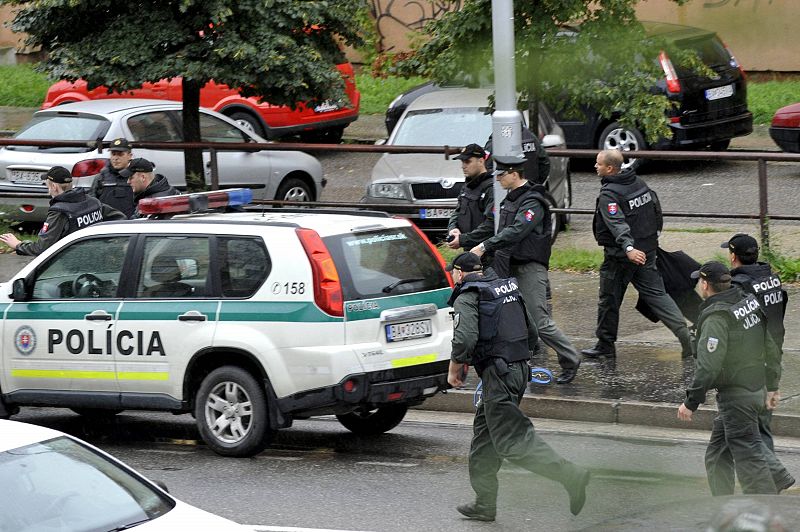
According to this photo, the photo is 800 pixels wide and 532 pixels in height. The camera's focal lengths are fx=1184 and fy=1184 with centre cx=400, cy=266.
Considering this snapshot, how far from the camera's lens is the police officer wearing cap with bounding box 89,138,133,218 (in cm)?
1122

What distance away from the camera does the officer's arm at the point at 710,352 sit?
19.6 feet

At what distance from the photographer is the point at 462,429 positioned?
8.69 metres

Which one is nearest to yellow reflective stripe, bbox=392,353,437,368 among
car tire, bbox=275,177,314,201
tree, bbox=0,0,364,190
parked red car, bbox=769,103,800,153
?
tree, bbox=0,0,364,190

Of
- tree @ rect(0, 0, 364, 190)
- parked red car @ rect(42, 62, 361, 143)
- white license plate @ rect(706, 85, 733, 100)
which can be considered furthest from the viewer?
parked red car @ rect(42, 62, 361, 143)

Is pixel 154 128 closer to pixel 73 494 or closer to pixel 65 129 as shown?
pixel 65 129

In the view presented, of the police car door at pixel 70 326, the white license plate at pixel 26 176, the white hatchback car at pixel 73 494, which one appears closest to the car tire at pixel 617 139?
the white license plate at pixel 26 176

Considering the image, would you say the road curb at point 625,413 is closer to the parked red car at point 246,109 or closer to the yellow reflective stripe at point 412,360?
the yellow reflective stripe at point 412,360

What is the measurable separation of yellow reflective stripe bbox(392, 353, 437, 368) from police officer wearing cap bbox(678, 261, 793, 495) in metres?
2.08

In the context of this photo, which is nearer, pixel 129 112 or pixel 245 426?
pixel 245 426

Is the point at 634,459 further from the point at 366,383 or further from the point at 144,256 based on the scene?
the point at 144,256

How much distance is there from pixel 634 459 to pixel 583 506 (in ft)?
4.18

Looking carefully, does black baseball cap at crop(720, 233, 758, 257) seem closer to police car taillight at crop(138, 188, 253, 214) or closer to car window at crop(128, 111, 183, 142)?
police car taillight at crop(138, 188, 253, 214)

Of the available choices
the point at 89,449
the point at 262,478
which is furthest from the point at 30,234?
the point at 89,449

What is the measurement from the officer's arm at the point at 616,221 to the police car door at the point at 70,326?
3.79 m
